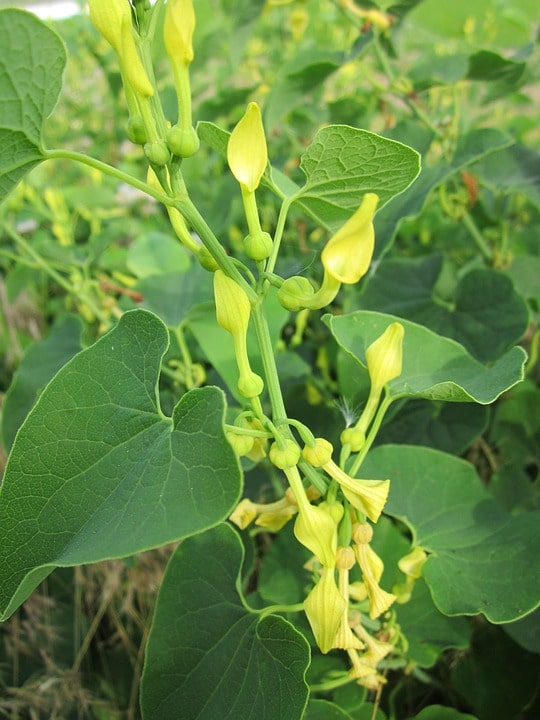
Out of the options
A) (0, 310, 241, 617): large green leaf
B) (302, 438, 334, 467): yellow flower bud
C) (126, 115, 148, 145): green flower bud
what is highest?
(126, 115, 148, 145): green flower bud

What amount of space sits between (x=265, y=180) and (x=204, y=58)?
1.23 m

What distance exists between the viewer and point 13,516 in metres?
0.45

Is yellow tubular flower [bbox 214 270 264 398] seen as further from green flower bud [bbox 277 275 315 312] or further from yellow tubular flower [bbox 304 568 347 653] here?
yellow tubular flower [bbox 304 568 347 653]

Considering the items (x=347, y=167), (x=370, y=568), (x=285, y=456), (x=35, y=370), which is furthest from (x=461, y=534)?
(x=35, y=370)

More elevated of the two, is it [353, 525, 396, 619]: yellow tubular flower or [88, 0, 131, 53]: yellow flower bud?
[88, 0, 131, 53]: yellow flower bud

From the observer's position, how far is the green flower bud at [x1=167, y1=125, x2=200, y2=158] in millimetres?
431

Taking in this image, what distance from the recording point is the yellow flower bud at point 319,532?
46 cm

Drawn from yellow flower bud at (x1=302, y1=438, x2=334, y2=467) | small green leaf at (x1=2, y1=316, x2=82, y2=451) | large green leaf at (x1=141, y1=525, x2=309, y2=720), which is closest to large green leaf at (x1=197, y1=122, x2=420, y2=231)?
yellow flower bud at (x1=302, y1=438, x2=334, y2=467)

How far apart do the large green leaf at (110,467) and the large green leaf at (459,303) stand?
51 centimetres

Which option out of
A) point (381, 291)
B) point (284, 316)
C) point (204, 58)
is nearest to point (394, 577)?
point (284, 316)

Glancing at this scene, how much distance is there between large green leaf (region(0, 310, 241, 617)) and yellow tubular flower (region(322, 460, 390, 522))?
0.11 m

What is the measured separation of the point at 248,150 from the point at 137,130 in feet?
0.26

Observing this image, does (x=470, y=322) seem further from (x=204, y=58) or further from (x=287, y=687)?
(x=204, y=58)

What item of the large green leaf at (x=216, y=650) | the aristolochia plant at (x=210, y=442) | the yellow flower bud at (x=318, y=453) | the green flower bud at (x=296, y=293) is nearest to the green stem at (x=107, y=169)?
the aristolochia plant at (x=210, y=442)
